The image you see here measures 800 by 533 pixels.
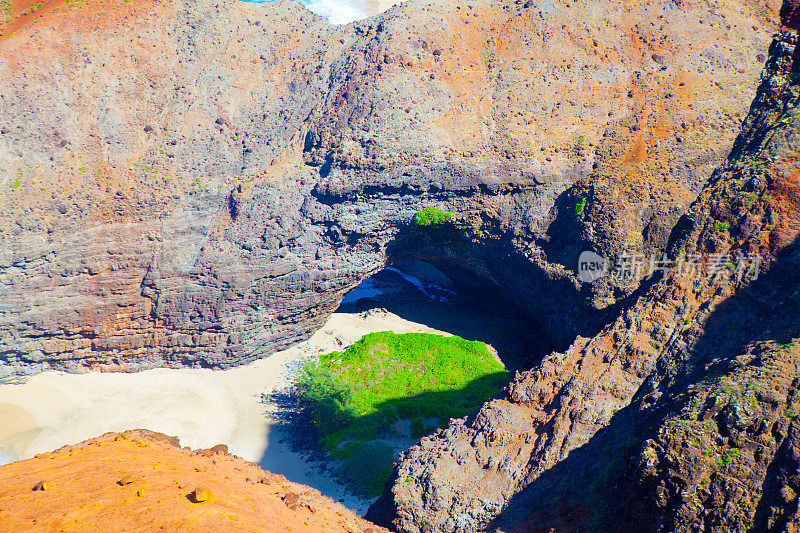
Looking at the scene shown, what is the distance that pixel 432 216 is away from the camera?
23.0 m

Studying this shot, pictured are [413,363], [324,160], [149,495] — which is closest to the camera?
[149,495]

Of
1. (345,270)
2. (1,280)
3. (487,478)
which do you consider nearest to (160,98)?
(1,280)

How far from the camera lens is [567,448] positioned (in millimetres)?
10945

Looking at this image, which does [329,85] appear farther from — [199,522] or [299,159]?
[199,522]

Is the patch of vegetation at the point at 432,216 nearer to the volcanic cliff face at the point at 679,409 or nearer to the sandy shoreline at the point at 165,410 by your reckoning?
the sandy shoreline at the point at 165,410

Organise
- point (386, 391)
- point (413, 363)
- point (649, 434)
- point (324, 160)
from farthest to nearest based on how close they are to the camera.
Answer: point (413, 363)
point (324, 160)
point (386, 391)
point (649, 434)

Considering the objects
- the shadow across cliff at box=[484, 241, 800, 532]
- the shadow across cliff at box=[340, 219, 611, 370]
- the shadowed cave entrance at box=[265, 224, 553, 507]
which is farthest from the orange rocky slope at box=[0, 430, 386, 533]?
the shadow across cliff at box=[340, 219, 611, 370]

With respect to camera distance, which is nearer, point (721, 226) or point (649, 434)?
point (649, 434)

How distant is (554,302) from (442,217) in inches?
247

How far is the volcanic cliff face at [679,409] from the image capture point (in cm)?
782

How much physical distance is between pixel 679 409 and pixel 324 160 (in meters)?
18.4

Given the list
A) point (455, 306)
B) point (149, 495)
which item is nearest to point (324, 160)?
point (455, 306)

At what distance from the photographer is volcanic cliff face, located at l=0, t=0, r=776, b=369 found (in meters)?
21.2

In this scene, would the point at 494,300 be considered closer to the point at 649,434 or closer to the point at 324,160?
the point at 324,160
